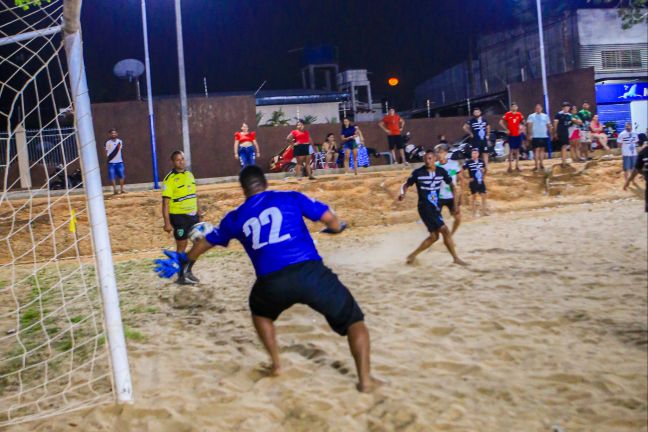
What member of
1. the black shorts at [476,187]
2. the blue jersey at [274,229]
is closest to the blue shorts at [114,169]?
the black shorts at [476,187]

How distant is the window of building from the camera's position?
30156 mm

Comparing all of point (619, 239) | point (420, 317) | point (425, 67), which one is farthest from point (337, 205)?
point (425, 67)

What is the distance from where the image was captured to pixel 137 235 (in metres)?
14.9

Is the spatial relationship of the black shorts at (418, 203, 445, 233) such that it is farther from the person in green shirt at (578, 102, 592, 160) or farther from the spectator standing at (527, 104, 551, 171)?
the person in green shirt at (578, 102, 592, 160)

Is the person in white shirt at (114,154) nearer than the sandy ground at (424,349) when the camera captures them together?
No

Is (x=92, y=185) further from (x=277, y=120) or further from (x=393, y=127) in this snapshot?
(x=277, y=120)

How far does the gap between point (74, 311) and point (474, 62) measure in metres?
33.1

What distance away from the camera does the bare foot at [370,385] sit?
4.42 metres

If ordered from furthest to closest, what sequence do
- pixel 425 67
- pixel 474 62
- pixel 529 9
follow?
pixel 425 67, pixel 474 62, pixel 529 9

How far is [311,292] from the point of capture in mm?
4293

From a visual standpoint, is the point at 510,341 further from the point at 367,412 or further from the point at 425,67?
the point at 425,67

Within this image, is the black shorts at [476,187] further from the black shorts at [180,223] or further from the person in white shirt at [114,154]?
the person in white shirt at [114,154]

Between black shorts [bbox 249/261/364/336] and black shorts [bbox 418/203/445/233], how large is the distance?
15.4 ft

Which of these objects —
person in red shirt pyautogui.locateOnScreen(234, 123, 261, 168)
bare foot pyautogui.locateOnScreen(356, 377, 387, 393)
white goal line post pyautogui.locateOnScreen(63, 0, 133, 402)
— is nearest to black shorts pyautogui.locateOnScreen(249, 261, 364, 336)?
bare foot pyautogui.locateOnScreen(356, 377, 387, 393)
